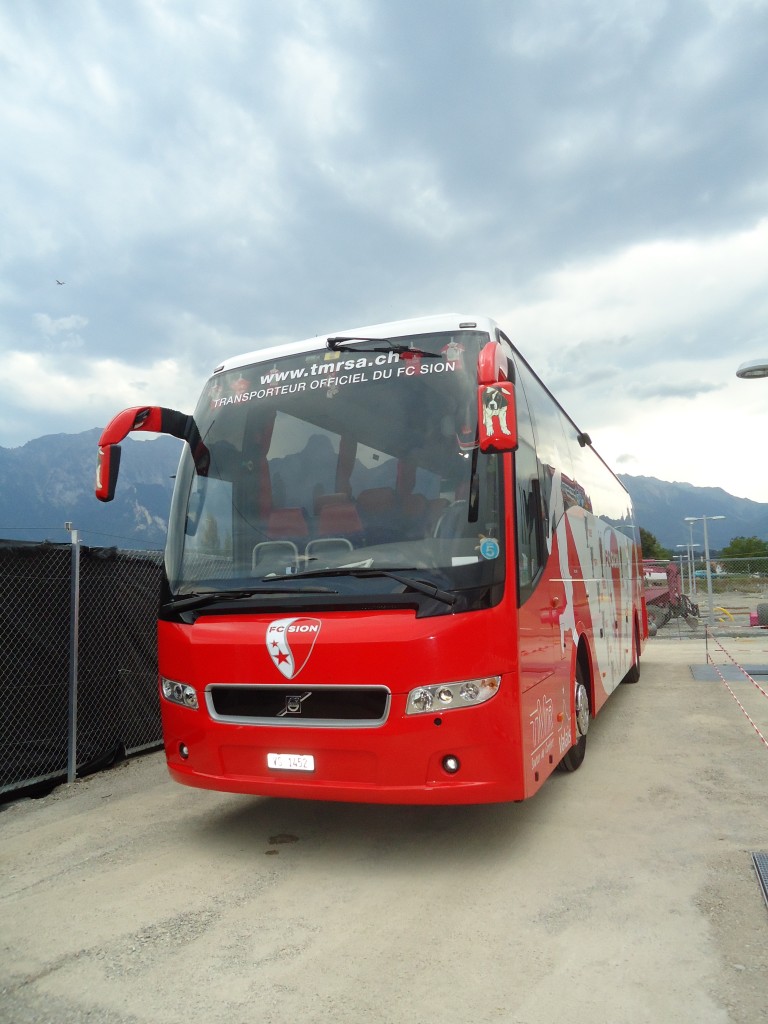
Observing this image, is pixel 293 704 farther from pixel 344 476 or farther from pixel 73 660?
pixel 73 660

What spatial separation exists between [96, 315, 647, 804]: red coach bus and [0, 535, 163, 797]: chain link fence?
2080mm

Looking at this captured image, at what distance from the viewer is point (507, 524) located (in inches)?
187

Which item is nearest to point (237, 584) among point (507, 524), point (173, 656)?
point (173, 656)

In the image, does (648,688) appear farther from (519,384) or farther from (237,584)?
(237,584)

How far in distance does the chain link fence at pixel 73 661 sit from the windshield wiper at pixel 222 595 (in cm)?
227

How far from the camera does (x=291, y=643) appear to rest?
462cm

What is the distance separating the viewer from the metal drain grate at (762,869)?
4195mm

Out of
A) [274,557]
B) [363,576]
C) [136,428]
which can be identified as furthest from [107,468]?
[363,576]

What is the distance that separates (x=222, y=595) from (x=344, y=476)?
101 centimetres

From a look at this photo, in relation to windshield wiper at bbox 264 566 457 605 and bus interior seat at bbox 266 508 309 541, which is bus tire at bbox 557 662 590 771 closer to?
windshield wiper at bbox 264 566 457 605

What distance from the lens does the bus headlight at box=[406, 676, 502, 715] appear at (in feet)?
14.5

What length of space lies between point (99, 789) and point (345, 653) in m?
3.60

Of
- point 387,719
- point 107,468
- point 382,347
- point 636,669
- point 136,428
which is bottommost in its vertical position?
point 636,669

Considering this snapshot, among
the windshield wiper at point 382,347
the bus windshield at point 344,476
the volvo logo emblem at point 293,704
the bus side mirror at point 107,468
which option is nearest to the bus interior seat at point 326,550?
the bus windshield at point 344,476
